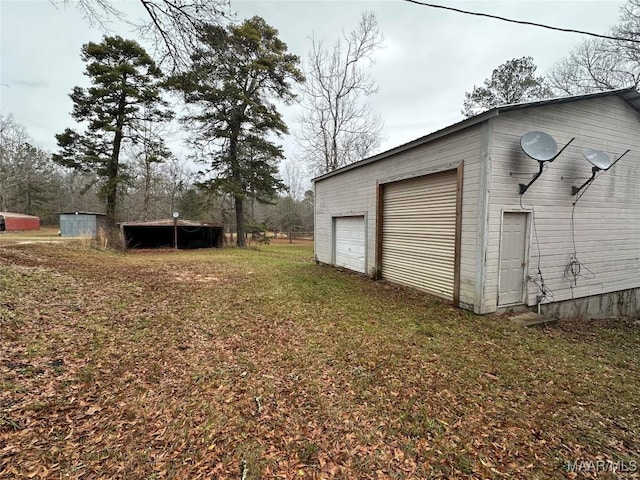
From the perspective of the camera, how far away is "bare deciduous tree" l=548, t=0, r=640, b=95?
10906 mm

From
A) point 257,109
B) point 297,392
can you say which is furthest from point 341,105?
point 297,392

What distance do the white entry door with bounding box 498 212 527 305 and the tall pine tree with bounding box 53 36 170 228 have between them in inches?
672

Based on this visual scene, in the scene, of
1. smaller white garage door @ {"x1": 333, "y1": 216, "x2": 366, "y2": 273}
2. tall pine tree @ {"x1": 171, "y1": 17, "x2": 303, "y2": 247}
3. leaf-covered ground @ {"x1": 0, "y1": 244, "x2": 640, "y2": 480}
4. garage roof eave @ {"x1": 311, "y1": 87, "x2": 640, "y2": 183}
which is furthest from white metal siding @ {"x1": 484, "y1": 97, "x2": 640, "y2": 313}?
tall pine tree @ {"x1": 171, "y1": 17, "x2": 303, "y2": 247}

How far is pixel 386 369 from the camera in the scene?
3.29 metres

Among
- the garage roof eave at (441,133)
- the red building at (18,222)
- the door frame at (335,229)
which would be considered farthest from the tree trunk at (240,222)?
the red building at (18,222)

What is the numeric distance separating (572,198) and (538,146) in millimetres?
1836

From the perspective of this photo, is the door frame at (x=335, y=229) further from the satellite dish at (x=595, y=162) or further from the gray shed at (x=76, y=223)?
the gray shed at (x=76, y=223)

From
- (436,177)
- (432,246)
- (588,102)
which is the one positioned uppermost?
(588,102)

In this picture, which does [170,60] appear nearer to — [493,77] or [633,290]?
A: [633,290]

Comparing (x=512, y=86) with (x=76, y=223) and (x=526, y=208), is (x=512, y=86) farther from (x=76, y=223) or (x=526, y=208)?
(x=76, y=223)

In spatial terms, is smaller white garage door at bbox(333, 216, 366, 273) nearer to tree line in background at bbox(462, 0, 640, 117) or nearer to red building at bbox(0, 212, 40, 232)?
tree line in background at bbox(462, 0, 640, 117)

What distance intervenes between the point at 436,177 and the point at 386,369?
4.48 m

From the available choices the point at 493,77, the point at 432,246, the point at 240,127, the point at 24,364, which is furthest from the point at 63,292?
the point at 493,77

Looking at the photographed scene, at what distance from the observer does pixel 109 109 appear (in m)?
15.5
